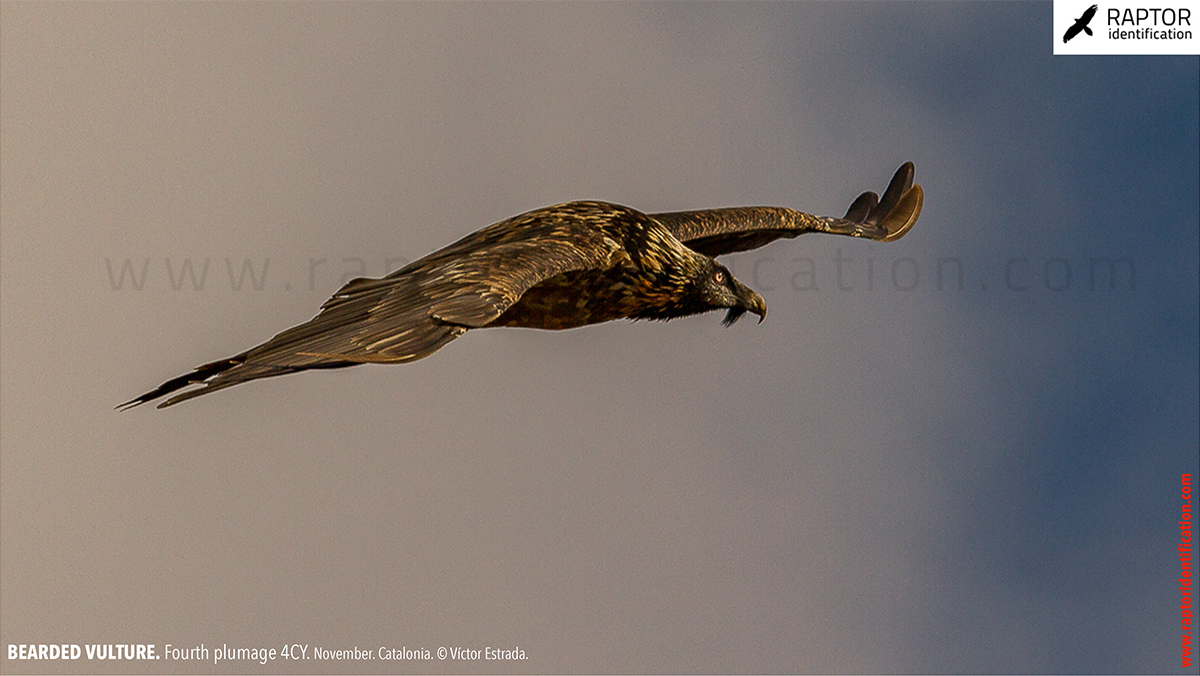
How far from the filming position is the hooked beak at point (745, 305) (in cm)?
1373

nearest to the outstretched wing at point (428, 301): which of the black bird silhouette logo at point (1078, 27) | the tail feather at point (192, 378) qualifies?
the tail feather at point (192, 378)

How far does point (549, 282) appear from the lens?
1226 cm

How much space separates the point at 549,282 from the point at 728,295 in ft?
7.40

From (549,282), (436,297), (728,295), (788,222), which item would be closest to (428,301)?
(436,297)

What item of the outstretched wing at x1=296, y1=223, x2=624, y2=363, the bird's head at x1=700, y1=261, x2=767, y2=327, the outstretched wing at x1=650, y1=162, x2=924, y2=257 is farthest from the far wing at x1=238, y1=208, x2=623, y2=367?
the outstretched wing at x1=650, y1=162, x2=924, y2=257

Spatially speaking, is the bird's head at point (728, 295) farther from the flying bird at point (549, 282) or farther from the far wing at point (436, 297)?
the far wing at point (436, 297)

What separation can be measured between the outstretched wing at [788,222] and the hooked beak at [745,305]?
111 centimetres

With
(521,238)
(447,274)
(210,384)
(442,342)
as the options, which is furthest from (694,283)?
(210,384)

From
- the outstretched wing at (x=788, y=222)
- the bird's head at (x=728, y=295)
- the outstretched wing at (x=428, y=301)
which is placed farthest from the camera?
the outstretched wing at (x=788, y=222)

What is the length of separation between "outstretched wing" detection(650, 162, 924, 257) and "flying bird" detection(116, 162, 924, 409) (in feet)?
0.05

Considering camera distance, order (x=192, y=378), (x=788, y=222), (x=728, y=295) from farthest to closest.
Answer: (x=788, y=222)
(x=728, y=295)
(x=192, y=378)

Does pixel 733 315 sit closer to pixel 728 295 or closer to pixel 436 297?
Answer: pixel 728 295

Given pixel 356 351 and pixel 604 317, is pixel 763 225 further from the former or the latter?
pixel 356 351

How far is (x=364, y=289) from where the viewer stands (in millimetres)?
11602
